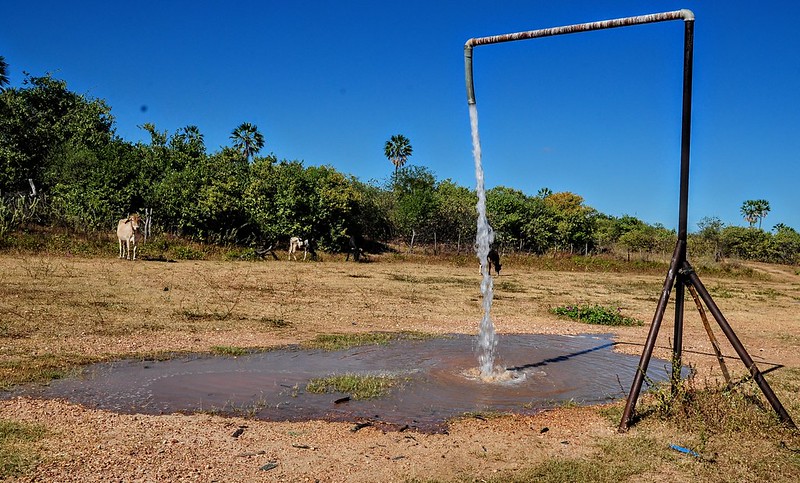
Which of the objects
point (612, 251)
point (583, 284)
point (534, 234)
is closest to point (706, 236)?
point (612, 251)

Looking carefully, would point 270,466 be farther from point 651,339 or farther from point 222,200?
point 222,200

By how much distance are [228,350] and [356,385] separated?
2.97 meters

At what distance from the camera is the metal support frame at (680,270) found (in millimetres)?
5941

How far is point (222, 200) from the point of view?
32188mm

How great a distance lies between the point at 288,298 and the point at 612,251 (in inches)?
1688

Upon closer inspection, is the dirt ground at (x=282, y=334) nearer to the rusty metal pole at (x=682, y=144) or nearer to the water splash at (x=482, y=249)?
the rusty metal pole at (x=682, y=144)

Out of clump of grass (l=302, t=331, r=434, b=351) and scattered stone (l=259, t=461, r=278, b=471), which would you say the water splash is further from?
scattered stone (l=259, t=461, r=278, b=471)

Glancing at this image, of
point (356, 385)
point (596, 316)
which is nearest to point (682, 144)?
point (356, 385)

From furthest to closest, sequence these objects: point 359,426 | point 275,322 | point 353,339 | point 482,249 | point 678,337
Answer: point 275,322
point 353,339
point 482,249
point 678,337
point 359,426

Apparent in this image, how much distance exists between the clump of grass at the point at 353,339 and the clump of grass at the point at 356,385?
2.14 m

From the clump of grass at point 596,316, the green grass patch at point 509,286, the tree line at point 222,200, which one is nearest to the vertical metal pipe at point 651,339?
the clump of grass at point 596,316

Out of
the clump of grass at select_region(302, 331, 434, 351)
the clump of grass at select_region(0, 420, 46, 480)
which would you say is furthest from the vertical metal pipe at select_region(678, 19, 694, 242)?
the clump of grass at select_region(0, 420, 46, 480)

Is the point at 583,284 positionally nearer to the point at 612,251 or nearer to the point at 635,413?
the point at 635,413

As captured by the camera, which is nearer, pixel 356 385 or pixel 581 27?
pixel 581 27
